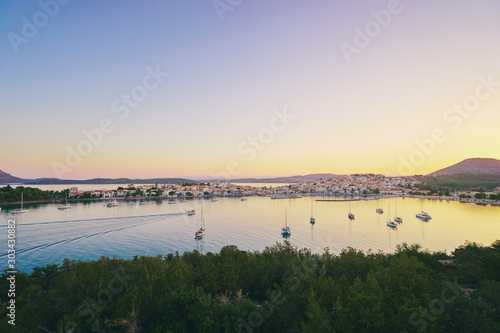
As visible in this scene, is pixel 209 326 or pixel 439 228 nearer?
pixel 209 326

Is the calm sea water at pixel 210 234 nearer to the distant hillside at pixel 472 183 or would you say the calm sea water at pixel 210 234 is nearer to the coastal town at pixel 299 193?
the coastal town at pixel 299 193

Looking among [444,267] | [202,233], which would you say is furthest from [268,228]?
[444,267]

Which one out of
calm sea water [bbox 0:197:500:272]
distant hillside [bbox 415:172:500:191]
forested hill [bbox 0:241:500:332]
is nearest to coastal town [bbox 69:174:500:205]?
distant hillside [bbox 415:172:500:191]

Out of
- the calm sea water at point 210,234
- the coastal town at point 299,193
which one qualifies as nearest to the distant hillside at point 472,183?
the coastal town at point 299,193

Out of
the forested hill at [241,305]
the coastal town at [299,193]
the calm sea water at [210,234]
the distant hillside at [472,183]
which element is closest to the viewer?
the forested hill at [241,305]

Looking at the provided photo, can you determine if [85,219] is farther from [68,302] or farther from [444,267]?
[444,267]

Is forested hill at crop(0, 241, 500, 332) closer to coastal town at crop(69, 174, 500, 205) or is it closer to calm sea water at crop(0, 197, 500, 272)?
calm sea water at crop(0, 197, 500, 272)

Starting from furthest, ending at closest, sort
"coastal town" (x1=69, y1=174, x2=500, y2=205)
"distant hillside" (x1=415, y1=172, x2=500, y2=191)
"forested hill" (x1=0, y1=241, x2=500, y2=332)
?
"distant hillside" (x1=415, y1=172, x2=500, y2=191) → "coastal town" (x1=69, y1=174, x2=500, y2=205) → "forested hill" (x1=0, y1=241, x2=500, y2=332)

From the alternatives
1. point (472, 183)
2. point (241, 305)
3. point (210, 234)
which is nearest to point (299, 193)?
point (472, 183)

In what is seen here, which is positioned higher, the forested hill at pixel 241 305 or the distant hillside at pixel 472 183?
the distant hillside at pixel 472 183

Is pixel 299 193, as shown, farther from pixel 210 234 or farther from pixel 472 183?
pixel 210 234

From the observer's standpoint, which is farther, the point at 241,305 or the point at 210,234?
the point at 210,234
